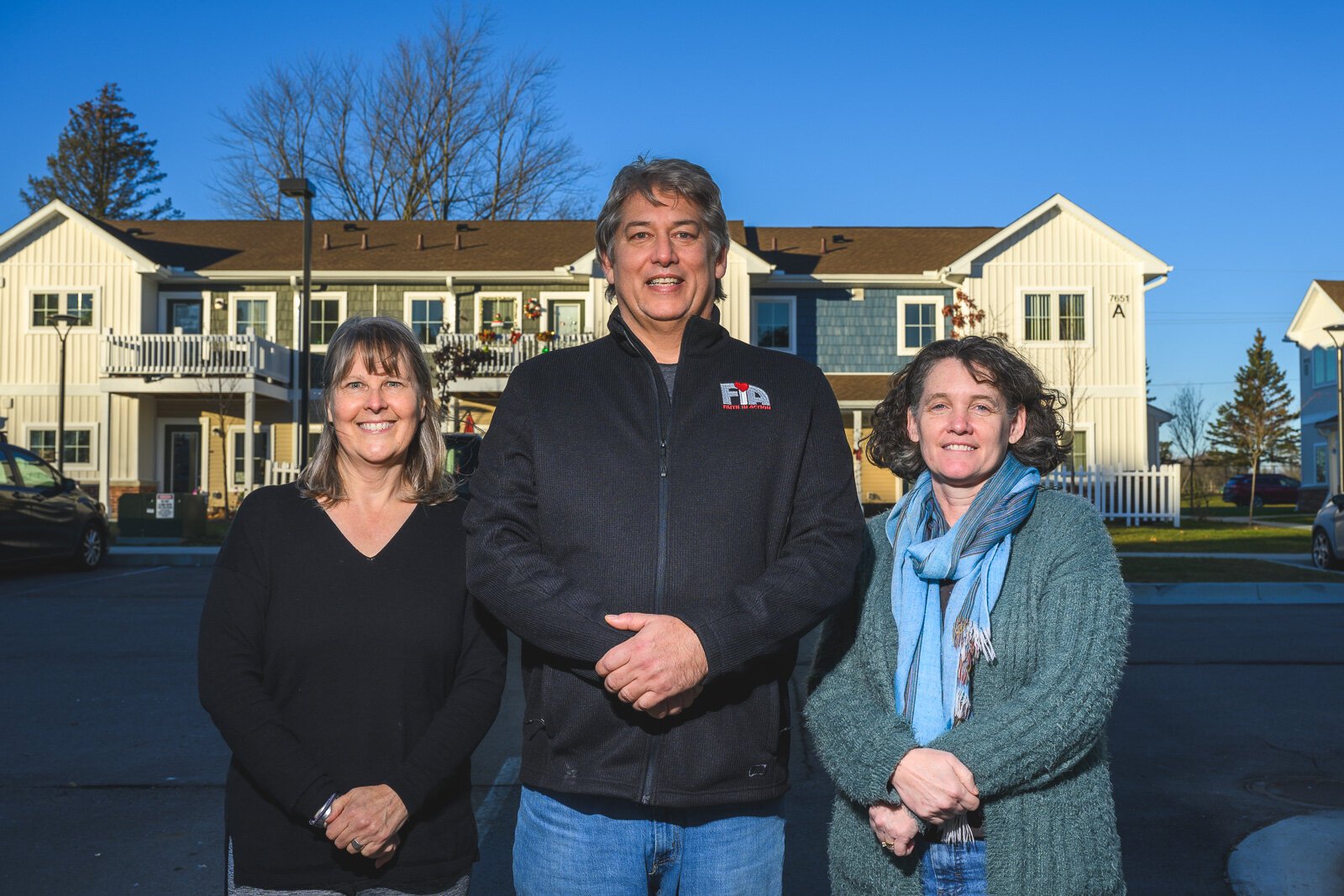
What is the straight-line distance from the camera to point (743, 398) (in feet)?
8.30

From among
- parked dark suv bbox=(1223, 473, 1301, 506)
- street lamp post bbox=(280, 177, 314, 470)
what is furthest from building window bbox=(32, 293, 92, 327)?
parked dark suv bbox=(1223, 473, 1301, 506)

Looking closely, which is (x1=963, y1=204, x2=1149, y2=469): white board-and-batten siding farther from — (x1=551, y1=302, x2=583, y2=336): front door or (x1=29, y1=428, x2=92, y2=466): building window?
(x1=29, y1=428, x2=92, y2=466): building window

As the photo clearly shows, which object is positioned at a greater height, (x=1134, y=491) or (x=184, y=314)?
(x=184, y=314)

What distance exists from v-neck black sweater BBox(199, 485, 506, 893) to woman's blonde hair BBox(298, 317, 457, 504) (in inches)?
4.9

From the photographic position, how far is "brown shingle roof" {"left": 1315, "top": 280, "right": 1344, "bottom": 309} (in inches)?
1578

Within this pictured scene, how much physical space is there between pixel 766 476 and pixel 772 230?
2917 centimetres

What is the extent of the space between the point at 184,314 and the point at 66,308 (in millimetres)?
2632

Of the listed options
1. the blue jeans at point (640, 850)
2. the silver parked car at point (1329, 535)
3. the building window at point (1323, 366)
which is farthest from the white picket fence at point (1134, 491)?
the blue jeans at point (640, 850)

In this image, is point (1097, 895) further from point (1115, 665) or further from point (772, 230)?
point (772, 230)

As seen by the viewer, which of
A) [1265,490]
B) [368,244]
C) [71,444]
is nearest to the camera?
[71,444]

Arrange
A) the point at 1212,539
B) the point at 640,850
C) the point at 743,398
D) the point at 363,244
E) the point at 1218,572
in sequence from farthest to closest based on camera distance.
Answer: the point at 363,244 < the point at 1212,539 < the point at 1218,572 < the point at 743,398 < the point at 640,850

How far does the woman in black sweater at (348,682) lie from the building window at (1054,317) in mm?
26154

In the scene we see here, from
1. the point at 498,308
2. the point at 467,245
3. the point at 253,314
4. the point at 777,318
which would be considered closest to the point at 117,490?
the point at 253,314

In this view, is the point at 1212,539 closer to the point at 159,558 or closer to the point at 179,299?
the point at 159,558
